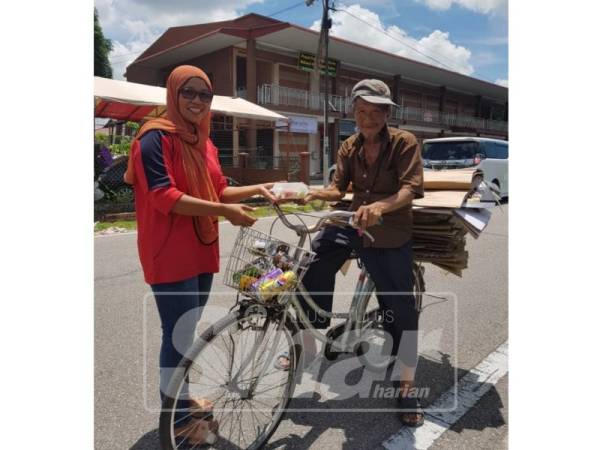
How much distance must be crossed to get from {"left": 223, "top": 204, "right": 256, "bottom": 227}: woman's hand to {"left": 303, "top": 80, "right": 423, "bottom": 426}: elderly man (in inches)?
22.0

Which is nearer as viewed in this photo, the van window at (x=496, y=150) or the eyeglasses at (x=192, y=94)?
the eyeglasses at (x=192, y=94)

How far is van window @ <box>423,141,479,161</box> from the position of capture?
1242 centimetres

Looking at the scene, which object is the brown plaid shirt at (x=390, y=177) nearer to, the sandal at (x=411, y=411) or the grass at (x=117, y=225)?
the sandal at (x=411, y=411)

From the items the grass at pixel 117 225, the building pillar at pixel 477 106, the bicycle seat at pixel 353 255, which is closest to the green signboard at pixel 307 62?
the grass at pixel 117 225

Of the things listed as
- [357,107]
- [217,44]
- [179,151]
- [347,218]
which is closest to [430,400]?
[347,218]

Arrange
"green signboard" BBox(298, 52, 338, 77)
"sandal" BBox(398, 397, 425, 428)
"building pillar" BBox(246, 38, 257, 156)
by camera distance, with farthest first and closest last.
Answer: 1. "green signboard" BBox(298, 52, 338, 77)
2. "building pillar" BBox(246, 38, 257, 156)
3. "sandal" BBox(398, 397, 425, 428)

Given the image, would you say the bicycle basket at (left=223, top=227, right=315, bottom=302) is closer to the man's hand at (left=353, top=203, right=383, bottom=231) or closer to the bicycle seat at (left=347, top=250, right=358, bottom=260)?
the man's hand at (left=353, top=203, right=383, bottom=231)

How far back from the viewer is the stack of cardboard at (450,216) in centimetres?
264

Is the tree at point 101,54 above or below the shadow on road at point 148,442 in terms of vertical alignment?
above

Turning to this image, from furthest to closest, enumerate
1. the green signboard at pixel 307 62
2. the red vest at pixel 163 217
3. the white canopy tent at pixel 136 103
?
1. the green signboard at pixel 307 62
2. the white canopy tent at pixel 136 103
3. the red vest at pixel 163 217

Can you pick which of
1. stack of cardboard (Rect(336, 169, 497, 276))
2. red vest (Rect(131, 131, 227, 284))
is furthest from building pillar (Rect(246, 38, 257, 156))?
red vest (Rect(131, 131, 227, 284))

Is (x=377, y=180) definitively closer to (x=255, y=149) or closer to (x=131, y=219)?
(x=131, y=219)

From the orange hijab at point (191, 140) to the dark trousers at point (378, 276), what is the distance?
2.45 ft

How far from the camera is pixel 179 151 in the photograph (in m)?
2.05
